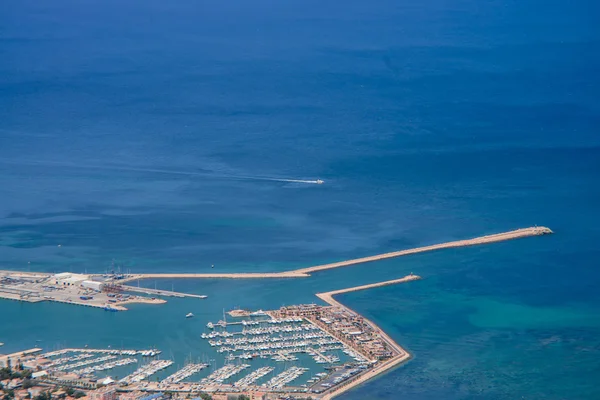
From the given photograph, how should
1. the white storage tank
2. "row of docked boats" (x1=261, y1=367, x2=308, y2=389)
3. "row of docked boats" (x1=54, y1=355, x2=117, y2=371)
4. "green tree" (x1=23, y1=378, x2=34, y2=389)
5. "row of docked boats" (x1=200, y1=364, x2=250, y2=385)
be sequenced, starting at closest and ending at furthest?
"green tree" (x1=23, y1=378, x2=34, y2=389), "row of docked boats" (x1=261, y1=367, x2=308, y2=389), "row of docked boats" (x1=200, y1=364, x2=250, y2=385), "row of docked boats" (x1=54, y1=355, x2=117, y2=371), the white storage tank

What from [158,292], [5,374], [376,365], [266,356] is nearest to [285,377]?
[266,356]

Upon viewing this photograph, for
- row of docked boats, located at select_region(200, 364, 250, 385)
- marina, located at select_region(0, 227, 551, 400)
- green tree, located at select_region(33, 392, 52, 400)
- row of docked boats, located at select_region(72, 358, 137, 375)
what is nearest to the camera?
green tree, located at select_region(33, 392, 52, 400)

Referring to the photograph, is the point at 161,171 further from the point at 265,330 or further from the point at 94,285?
the point at 265,330

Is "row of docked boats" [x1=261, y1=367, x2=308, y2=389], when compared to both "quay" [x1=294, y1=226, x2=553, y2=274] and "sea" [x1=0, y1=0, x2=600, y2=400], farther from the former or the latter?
"quay" [x1=294, y1=226, x2=553, y2=274]

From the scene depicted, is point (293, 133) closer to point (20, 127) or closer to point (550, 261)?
point (20, 127)

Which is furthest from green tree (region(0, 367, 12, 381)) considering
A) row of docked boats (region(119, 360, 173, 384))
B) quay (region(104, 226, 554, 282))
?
quay (region(104, 226, 554, 282))

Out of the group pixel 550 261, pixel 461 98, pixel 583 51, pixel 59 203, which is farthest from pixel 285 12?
pixel 550 261

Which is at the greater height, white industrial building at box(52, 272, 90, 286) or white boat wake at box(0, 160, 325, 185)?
white boat wake at box(0, 160, 325, 185)

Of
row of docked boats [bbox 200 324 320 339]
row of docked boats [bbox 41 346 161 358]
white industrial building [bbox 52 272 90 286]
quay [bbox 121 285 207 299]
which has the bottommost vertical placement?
row of docked boats [bbox 41 346 161 358]

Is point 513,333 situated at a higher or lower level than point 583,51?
lower
